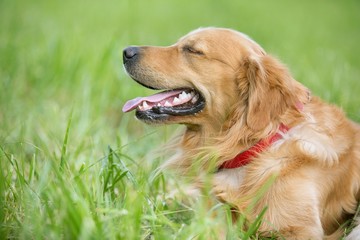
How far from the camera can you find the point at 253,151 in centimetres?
362

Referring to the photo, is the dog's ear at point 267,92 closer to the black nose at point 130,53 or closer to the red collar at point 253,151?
the red collar at point 253,151

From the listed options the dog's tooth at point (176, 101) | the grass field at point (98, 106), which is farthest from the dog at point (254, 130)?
the grass field at point (98, 106)

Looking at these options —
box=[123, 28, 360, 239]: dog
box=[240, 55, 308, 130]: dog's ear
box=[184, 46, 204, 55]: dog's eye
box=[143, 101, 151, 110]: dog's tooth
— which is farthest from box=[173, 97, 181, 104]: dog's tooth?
box=[240, 55, 308, 130]: dog's ear

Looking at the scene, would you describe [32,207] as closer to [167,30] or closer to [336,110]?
[336,110]

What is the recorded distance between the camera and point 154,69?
3.87 meters

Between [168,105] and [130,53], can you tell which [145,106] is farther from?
[130,53]

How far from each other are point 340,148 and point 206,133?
88 centimetres

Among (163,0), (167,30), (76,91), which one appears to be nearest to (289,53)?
(167,30)

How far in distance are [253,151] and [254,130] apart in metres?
0.14

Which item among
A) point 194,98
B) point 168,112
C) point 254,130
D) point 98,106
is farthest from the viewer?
point 98,106

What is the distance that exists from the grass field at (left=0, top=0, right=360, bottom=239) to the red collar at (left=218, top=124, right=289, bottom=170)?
0.35 meters

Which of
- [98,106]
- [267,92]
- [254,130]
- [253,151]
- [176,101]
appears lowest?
[98,106]

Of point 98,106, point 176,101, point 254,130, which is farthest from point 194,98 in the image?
point 98,106

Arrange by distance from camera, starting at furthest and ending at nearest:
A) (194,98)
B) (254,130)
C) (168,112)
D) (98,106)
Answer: (98,106) → (194,98) → (168,112) → (254,130)
